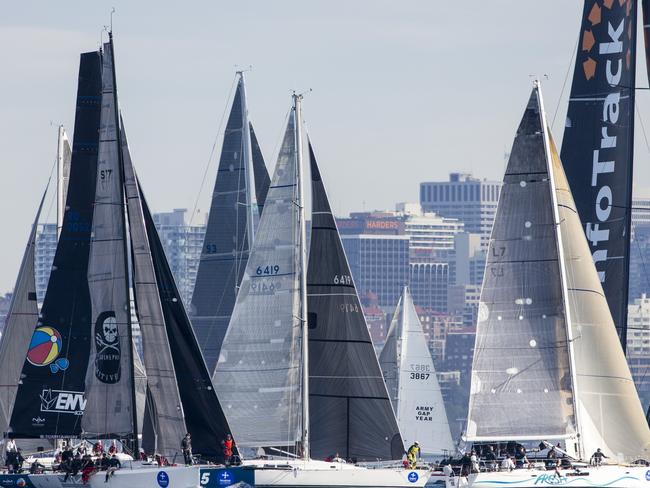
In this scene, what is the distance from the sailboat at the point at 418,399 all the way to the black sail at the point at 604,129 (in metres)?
14.1

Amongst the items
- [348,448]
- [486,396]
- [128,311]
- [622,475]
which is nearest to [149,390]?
[128,311]

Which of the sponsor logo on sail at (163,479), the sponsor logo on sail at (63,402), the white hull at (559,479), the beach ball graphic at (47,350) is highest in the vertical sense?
the beach ball graphic at (47,350)

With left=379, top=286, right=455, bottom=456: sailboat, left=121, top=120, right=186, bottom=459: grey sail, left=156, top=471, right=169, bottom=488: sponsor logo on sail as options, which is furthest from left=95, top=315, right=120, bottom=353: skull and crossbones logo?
left=379, top=286, right=455, bottom=456: sailboat

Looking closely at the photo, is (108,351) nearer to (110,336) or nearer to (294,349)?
(110,336)

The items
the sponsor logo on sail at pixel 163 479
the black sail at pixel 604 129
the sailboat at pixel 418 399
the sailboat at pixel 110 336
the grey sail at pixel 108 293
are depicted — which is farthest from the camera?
the sailboat at pixel 418 399

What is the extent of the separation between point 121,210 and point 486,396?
755 cm

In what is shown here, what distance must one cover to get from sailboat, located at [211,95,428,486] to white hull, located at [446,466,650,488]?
121 inches

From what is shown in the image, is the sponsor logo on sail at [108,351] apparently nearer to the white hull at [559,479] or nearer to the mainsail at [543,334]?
the mainsail at [543,334]

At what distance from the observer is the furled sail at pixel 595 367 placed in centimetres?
3297

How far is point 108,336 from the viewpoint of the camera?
35.5 m

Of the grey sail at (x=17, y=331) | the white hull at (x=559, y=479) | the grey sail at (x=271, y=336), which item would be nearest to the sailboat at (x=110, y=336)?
the grey sail at (x=271, y=336)

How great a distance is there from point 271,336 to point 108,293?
9.92 ft

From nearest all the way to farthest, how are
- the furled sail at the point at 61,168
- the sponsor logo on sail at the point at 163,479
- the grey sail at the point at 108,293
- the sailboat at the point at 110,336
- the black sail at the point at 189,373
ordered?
the sponsor logo on sail at the point at 163,479
the black sail at the point at 189,373
the sailboat at the point at 110,336
the grey sail at the point at 108,293
the furled sail at the point at 61,168

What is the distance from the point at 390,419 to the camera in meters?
34.7
